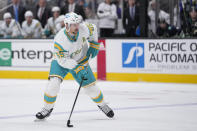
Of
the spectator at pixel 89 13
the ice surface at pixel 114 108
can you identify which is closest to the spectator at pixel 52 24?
the spectator at pixel 89 13

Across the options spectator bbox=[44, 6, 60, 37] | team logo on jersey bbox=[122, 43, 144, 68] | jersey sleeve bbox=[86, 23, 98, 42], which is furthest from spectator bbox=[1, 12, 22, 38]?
jersey sleeve bbox=[86, 23, 98, 42]

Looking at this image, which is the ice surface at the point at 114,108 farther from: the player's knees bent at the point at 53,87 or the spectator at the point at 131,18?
the spectator at the point at 131,18

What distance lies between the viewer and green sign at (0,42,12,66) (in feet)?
41.6

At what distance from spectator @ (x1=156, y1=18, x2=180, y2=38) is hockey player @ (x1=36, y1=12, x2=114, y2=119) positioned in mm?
5012

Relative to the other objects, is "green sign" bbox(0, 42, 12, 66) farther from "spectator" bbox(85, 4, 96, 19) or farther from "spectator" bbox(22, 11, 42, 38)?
"spectator" bbox(85, 4, 96, 19)

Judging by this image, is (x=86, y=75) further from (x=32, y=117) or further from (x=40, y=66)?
(x=40, y=66)

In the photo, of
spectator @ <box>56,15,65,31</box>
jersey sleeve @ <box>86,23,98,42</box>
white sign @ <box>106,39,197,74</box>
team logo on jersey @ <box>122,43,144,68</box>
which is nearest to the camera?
jersey sleeve @ <box>86,23,98,42</box>

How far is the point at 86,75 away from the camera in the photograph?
6785 mm

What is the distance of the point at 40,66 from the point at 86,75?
574 cm

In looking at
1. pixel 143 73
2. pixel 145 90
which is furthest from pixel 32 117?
pixel 143 73

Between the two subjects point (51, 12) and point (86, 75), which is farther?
point (51, 12)

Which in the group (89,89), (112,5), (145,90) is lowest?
(145,90)

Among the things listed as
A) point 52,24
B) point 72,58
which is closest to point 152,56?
point 52,24

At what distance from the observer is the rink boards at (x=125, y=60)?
11117mm
